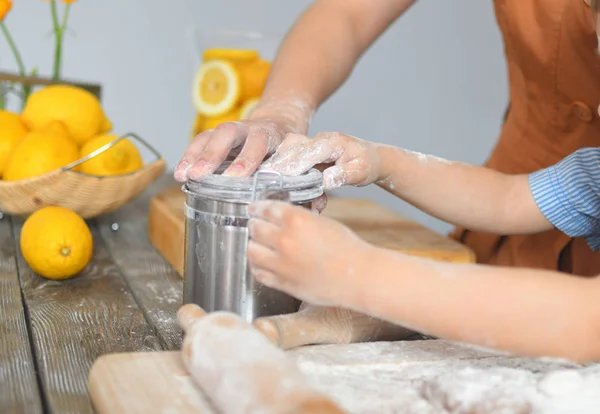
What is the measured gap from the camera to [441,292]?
0.73 meters

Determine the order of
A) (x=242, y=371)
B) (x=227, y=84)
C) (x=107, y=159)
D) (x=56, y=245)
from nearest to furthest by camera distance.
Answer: (x=242, y=371) → (x=56, y=245) → (x=107, y=159) → (x=227, y=84)

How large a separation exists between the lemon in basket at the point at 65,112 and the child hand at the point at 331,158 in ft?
1.69

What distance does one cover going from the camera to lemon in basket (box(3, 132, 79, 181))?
1.23 meters

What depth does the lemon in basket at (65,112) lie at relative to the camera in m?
1.35

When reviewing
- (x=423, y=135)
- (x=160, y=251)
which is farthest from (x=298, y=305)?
(x=423, y=135)

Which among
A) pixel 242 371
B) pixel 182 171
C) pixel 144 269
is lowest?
pixel 144 269

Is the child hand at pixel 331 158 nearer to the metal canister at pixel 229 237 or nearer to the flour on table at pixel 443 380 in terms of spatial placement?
the metal canister at pixel 229 237

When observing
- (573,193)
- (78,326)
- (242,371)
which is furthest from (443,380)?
(573,193)

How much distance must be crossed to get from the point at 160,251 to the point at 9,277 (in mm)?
260

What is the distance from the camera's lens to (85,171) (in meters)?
1.30

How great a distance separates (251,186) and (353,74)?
2.40m

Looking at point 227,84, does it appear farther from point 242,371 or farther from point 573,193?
point 242,371

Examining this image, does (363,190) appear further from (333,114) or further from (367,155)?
(367,155)

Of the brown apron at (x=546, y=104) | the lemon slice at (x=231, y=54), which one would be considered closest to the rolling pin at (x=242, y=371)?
the brown apron at (x=546, y=104)
